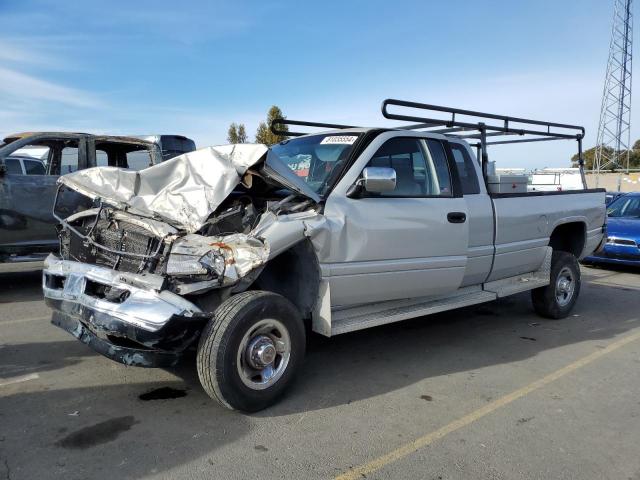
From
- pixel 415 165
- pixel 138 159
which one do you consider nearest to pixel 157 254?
pixel 415 165

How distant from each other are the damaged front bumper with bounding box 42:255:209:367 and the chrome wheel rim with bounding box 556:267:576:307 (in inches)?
191

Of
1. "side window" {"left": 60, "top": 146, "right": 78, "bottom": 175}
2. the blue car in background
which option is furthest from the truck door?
the blue car in background

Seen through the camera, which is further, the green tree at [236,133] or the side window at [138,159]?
the green tree at [236,133]

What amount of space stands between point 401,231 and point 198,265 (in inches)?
70.9

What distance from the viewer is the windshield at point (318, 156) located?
173 inches

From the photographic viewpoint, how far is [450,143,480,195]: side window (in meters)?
5.20

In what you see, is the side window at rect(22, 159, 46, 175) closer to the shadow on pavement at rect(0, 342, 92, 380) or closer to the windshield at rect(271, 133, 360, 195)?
the shadow on pavement at rect(0, 342, 92, 380)

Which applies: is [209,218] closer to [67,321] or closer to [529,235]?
[67,321]

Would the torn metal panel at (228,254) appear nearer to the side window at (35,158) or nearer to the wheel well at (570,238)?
the wheel well at (570,238)

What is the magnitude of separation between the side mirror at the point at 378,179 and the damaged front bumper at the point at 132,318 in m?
1.58

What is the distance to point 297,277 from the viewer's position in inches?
164

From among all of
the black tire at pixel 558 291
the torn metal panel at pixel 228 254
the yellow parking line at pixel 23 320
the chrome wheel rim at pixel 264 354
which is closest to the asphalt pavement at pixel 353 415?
the yellow parking line at pixel 23 320

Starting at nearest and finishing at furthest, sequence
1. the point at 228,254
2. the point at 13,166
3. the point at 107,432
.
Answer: the point at 107,432, the point at 228,254, the point at 13,166

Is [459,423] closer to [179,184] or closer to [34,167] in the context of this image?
[179,184]
